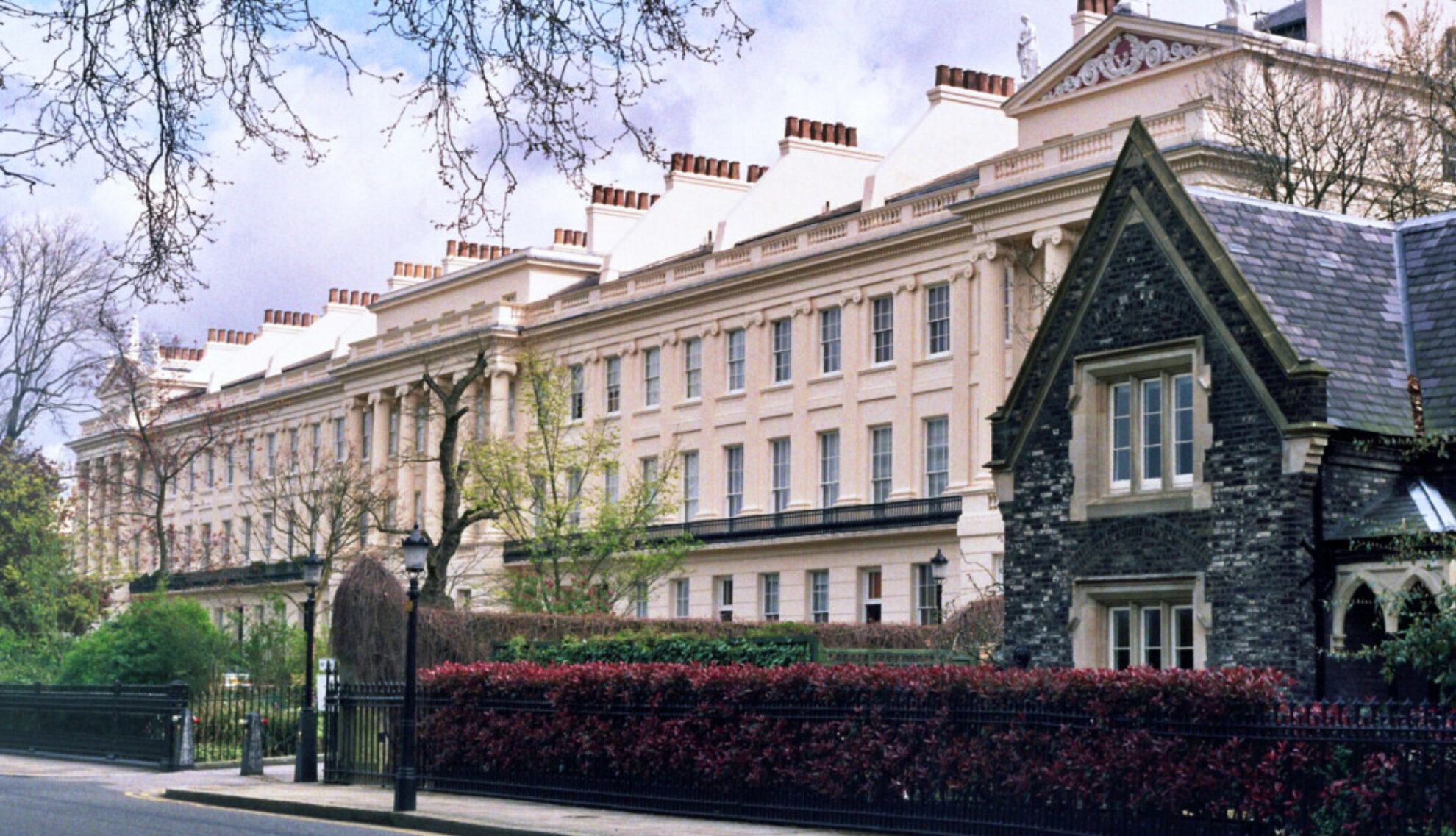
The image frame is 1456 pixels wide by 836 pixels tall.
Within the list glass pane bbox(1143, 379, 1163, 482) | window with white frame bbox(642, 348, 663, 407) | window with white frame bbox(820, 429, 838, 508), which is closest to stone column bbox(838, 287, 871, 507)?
window with white frame bbox(820, 429, 838, 508)

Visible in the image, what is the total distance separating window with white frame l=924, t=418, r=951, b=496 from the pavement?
87.2 feet

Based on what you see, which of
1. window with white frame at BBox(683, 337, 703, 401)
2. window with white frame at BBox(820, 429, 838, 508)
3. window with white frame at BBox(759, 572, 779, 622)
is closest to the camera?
window with white frame at BBox(820, 429, 838, 508)

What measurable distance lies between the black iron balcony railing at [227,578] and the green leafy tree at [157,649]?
4029cm

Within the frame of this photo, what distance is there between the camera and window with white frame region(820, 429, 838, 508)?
62.6 metres

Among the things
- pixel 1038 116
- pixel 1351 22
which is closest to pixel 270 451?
pixel 1038 116

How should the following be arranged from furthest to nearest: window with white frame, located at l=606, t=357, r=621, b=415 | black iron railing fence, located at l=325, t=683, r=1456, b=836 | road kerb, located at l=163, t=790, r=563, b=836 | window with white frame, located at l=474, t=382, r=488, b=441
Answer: window with white frame, located at l=474, t=382, r=488, b=441 → window with white frame, located at l=606, t=357, r=621, b=415 → road kerb, located at l=163, t=790, r=563, b=836 → black iron railing fence, located at l=325, t=683, r=1456, b=836

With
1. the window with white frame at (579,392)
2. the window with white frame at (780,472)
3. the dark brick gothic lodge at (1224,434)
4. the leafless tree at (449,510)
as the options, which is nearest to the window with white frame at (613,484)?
the window with white frame at (579,392)

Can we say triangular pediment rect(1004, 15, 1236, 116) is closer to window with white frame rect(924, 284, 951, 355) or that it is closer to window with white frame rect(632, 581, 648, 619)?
window with white frame rect(924, 284, 951, 355)

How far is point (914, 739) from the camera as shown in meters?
22.1

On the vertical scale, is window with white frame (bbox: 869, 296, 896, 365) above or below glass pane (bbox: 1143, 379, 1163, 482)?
above

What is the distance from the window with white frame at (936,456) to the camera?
58031 millimetres

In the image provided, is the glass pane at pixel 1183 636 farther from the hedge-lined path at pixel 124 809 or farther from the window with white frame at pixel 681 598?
the window with white frame at pixel 681 598

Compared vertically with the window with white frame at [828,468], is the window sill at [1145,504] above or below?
below

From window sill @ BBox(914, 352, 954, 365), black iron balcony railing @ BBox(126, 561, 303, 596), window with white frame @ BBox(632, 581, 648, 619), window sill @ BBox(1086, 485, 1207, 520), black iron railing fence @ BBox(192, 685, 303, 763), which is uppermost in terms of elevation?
window sill @ BBox(914, 352, 954, 365)
